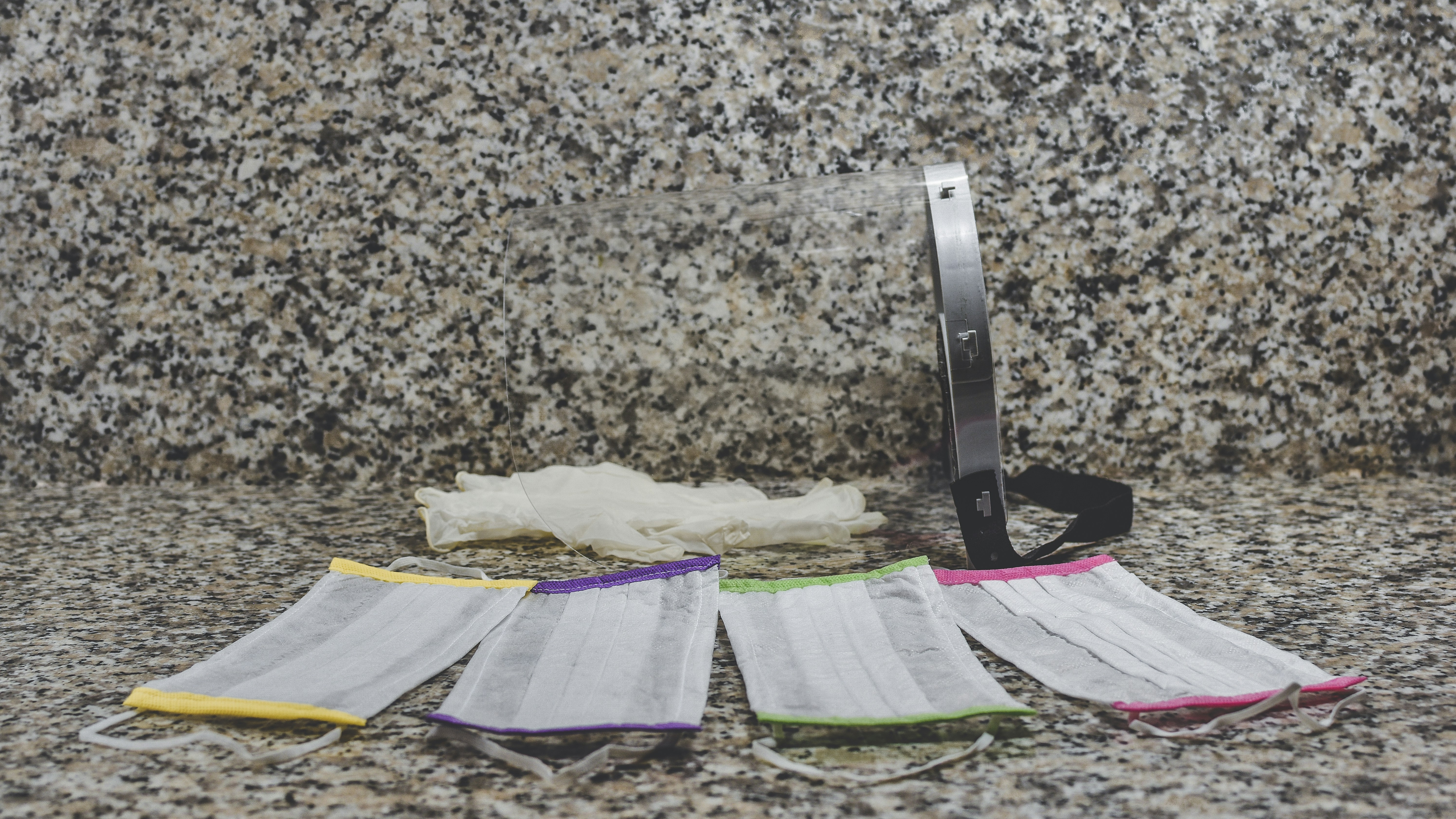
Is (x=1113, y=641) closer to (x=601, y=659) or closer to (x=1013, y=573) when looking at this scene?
(x=1013, y=573)

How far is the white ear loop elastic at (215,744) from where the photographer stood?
1.82 feet

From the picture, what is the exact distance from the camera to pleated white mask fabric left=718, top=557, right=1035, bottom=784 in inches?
22.9

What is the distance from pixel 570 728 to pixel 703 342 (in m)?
0.46

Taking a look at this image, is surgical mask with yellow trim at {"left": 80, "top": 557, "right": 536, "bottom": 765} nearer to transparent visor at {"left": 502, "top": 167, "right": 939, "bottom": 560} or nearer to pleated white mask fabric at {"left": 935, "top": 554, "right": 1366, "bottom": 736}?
transparent visor at {"left": 502, "top": 167, "right": 939, "bottom": 560}

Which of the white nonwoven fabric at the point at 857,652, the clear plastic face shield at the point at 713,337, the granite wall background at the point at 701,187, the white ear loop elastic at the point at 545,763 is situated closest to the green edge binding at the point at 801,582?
the white nonwoven fabric at the point at 857,652

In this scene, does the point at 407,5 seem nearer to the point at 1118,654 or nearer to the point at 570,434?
the point at 570,434

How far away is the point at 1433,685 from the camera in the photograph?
0.64 metres

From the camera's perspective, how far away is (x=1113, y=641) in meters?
0.70

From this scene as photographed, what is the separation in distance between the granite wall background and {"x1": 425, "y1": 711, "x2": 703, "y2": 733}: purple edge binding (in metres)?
0.75

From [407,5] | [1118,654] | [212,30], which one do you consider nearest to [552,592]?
[1118,654]

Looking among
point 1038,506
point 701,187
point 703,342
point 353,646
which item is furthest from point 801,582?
point 701,187

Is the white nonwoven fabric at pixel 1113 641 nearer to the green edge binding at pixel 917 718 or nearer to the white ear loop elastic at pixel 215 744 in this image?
the green edge binding at pixel 917 718

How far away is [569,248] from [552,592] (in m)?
0.35

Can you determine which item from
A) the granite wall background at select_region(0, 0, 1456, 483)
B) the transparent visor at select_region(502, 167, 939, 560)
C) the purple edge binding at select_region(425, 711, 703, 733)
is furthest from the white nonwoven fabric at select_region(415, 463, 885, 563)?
the purple edge binding at select_region(425, 711, 703, 733)
